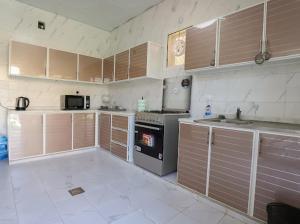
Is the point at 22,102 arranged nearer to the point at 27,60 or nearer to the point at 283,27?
the point at 27,60

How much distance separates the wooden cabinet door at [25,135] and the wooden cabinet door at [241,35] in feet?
10.2

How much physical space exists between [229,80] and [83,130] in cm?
288

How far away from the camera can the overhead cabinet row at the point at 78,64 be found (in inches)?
122

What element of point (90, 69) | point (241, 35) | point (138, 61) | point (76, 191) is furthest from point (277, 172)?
point (90, 69)

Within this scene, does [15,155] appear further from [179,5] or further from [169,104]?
[179,5]

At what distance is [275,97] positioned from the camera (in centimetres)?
193

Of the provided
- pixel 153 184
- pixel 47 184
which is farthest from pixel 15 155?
pixel 153 184

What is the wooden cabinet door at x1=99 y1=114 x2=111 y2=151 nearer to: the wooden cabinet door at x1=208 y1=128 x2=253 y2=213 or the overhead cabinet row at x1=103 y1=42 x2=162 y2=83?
the overhead cabinet row at x1=103 y1=42 x2=162 y2=83

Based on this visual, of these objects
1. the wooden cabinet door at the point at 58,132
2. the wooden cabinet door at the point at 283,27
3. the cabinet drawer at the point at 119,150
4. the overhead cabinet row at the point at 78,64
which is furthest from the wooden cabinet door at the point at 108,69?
the wooden cabinet door at the point at 283,27

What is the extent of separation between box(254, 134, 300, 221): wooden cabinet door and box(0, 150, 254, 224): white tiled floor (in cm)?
36

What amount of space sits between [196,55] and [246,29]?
619mm

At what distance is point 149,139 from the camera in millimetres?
2705

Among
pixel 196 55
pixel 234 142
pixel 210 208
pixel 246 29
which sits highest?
pixel 246 29

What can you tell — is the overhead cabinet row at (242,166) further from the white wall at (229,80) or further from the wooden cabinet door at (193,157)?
the white wall at (229,80)
